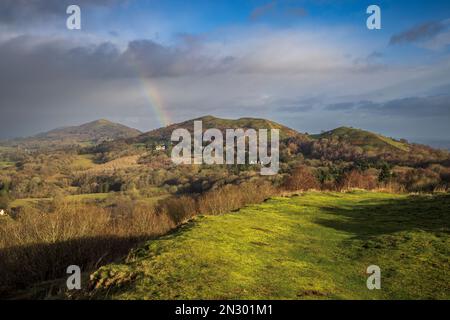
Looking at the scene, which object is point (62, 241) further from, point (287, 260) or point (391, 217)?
point (391, 217)

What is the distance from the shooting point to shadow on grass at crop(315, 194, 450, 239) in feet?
51.6

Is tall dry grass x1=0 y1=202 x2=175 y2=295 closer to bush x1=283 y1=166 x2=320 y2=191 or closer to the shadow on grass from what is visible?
the shadow on grass

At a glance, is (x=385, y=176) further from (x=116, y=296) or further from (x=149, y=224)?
(x=116, y=296)

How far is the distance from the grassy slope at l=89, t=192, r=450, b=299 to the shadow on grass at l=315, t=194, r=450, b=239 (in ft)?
0.15

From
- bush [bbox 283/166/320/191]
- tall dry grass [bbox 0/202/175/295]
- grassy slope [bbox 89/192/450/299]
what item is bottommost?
tall dry grass [bbox 0/202/175/295]

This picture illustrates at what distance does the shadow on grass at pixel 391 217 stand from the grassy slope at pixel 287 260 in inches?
1.8

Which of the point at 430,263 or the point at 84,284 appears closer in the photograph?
the point at 84,284

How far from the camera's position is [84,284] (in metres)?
9.45

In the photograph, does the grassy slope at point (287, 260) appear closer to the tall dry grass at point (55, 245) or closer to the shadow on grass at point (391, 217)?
the shadow on grass at point (391, 217)

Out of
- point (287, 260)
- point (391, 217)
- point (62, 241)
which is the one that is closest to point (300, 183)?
point (391, 217)

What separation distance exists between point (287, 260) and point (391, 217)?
992 centimetres

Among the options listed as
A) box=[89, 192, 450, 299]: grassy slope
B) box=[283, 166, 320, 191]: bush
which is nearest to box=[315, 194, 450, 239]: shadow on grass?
box=[89, 192, 450, 299]: grassy slope
